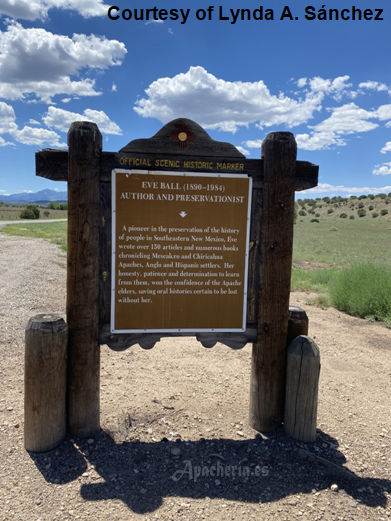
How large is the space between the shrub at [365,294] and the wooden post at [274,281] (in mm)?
4886

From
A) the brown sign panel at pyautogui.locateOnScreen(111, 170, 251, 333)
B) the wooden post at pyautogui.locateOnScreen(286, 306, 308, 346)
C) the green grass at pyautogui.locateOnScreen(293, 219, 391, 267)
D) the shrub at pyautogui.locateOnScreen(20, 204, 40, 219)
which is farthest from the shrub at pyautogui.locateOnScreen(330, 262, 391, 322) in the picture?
the shrub at pyautogui.locateOnScreen(20, 204, 40, 219)

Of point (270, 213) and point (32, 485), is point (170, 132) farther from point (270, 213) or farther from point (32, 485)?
point (32, 485)

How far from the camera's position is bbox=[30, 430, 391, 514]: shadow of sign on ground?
2.77 metres

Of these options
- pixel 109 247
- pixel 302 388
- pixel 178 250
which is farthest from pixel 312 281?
pixel 109 247

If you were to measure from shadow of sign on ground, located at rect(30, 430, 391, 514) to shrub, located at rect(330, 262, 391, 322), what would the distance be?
504 centimetres

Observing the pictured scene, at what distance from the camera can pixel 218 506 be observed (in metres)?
2.67

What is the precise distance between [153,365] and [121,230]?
250 centimetres

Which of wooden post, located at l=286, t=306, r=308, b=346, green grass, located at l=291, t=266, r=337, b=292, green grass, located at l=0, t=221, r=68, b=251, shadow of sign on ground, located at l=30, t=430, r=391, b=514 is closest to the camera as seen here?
shadow of sign on ground, located at l=30, t=430, r=391, b=514

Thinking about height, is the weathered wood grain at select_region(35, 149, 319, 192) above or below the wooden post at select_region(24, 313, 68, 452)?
above

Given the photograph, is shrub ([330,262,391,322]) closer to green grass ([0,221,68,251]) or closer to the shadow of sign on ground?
the shadow of sign on ground

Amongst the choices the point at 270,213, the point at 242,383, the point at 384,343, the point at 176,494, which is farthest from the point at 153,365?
the point at 384,343

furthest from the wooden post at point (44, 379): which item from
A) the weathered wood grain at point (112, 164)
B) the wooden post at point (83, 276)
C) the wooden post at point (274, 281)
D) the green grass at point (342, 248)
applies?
the green grass at point (342, 248)

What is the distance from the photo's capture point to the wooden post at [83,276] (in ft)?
9.96

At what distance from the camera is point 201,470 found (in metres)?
3.01
